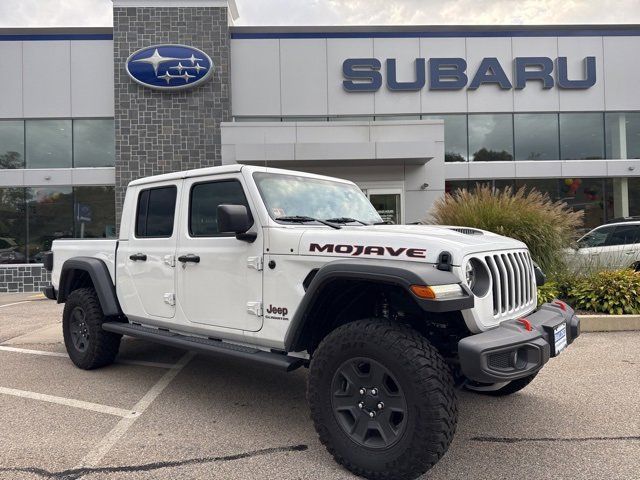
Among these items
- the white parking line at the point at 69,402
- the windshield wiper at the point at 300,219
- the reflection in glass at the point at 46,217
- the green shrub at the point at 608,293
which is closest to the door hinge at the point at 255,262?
the windshield wiper at the point at 300,219

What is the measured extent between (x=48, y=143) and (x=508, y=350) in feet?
54.1

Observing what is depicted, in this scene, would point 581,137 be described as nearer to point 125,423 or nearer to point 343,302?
point 343,302

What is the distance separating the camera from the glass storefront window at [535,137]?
1564cm

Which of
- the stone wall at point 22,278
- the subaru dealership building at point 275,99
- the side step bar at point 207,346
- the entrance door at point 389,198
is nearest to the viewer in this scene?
the side step bar at point 207,346

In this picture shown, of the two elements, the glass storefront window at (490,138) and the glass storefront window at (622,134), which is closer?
the glass storefront window at (490,138)

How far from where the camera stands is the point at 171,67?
14.9 meters

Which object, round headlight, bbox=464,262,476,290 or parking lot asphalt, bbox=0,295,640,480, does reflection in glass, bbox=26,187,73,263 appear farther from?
round headlight, bbox=464,262,476,290

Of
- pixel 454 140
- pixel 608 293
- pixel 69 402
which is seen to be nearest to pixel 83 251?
pixel 69 402

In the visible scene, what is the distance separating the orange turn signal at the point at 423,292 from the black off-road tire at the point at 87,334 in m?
3.62

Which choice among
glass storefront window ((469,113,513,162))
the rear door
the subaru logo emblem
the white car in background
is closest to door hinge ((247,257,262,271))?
the rear door

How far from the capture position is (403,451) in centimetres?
254

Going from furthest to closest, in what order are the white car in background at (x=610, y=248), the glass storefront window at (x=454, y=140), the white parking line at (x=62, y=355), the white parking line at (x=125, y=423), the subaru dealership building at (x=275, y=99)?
the glass storefront window at (x=454, y=140), the subaru dealership building at (x=275, y=99), the white car in background at (x=610, y=248), the white parking line at (x=62, y=355), the white parking line at (x=125, y=423)

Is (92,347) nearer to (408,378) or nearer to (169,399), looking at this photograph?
(169,399)

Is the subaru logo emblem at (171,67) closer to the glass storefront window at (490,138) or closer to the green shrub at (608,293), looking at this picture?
the glass storefront window at (490,138)
